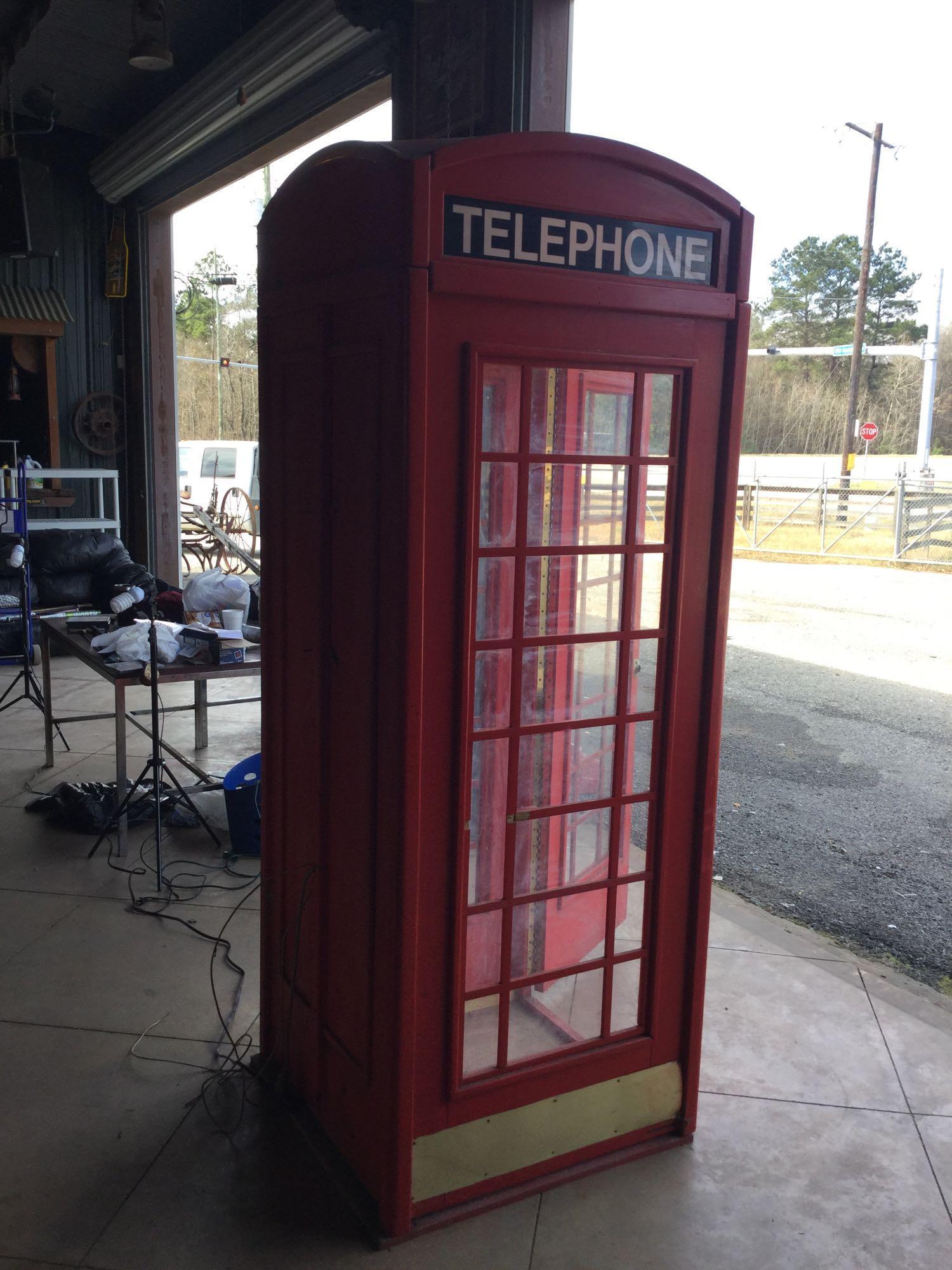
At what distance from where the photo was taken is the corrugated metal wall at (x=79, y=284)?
10523 millimetres

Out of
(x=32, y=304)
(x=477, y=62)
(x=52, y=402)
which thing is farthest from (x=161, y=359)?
(x=477, y=62)

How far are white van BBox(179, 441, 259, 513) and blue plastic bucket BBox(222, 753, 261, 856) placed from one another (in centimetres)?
1535

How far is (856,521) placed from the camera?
58.7ft

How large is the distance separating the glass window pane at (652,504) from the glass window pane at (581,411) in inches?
3.5

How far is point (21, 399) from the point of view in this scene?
11.3 meters

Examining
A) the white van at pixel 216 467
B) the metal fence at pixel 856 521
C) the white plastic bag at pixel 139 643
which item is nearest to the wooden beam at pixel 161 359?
the white plastic bag at pixel 139 643

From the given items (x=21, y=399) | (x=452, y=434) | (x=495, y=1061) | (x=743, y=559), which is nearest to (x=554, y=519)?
(x=452, y=434)

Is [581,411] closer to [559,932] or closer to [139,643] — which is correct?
[559,932]

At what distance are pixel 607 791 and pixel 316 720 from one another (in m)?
0.79

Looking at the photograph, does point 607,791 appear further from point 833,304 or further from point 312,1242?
point 833,304

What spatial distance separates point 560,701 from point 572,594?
27cm

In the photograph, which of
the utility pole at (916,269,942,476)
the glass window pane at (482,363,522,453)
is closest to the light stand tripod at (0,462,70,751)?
the glass window pane at (482,363,522,453)

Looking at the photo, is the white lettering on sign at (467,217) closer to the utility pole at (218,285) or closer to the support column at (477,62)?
the support column at (477,62)

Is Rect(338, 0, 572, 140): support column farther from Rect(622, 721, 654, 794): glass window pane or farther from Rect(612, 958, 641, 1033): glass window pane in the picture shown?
Rect(612, 958, 641, 1033): glass window pane
